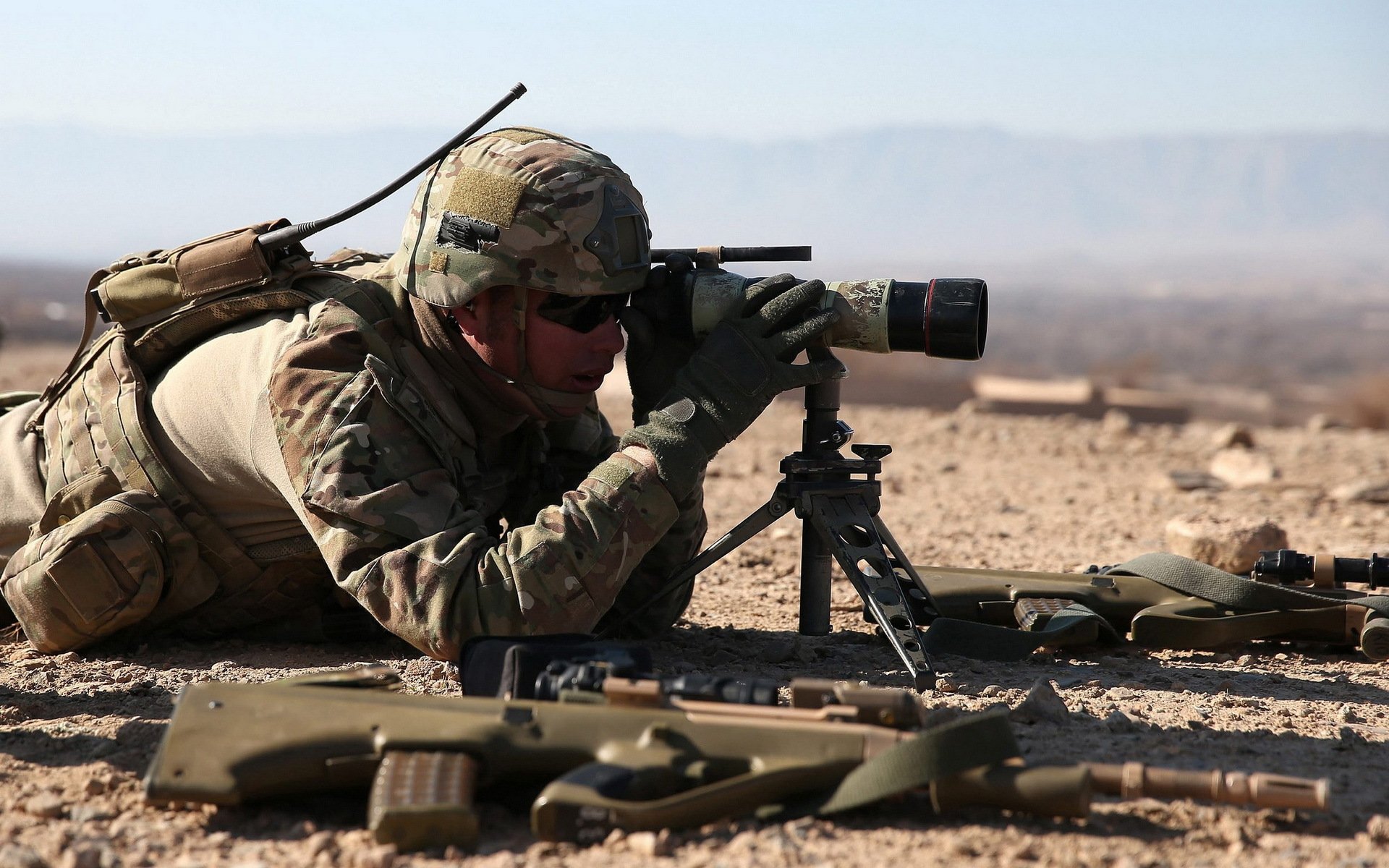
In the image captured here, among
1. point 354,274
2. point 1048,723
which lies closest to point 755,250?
point 354,274

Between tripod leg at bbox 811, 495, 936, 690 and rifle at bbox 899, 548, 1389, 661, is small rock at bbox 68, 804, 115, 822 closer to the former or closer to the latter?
tripod leg at bbox 811, 495, 936, 690

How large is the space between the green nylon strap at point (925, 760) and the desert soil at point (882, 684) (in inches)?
3.4

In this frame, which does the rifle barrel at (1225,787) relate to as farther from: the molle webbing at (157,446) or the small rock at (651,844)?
the molle webbing at (157,446)

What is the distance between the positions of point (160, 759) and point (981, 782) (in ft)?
5.18

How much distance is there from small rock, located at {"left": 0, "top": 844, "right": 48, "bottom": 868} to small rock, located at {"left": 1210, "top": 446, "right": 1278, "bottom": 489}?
7234 mm

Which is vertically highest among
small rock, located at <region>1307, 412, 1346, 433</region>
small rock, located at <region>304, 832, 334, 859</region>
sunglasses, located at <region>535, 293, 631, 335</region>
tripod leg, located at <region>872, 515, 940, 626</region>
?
sunglasses, located at <region>535, 293, 631, 335</region>

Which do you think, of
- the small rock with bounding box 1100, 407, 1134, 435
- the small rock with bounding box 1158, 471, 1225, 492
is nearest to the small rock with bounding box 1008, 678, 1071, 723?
the small rock with bounding box 1158, 471, 1225, 492

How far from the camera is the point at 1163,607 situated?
13.9ft

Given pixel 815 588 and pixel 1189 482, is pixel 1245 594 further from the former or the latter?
pixel 1189 482

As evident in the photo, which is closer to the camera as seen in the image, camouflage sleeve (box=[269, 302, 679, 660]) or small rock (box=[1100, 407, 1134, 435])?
camouflage sleeve (box=[269, 302, 679, 660])

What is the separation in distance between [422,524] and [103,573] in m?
0.99

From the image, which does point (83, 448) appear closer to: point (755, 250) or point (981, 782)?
point (755, 250)

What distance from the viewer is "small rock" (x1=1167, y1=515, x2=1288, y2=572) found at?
5418 mm

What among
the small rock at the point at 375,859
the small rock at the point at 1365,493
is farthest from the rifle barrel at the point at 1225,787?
the small rock at the point at 1365,493
